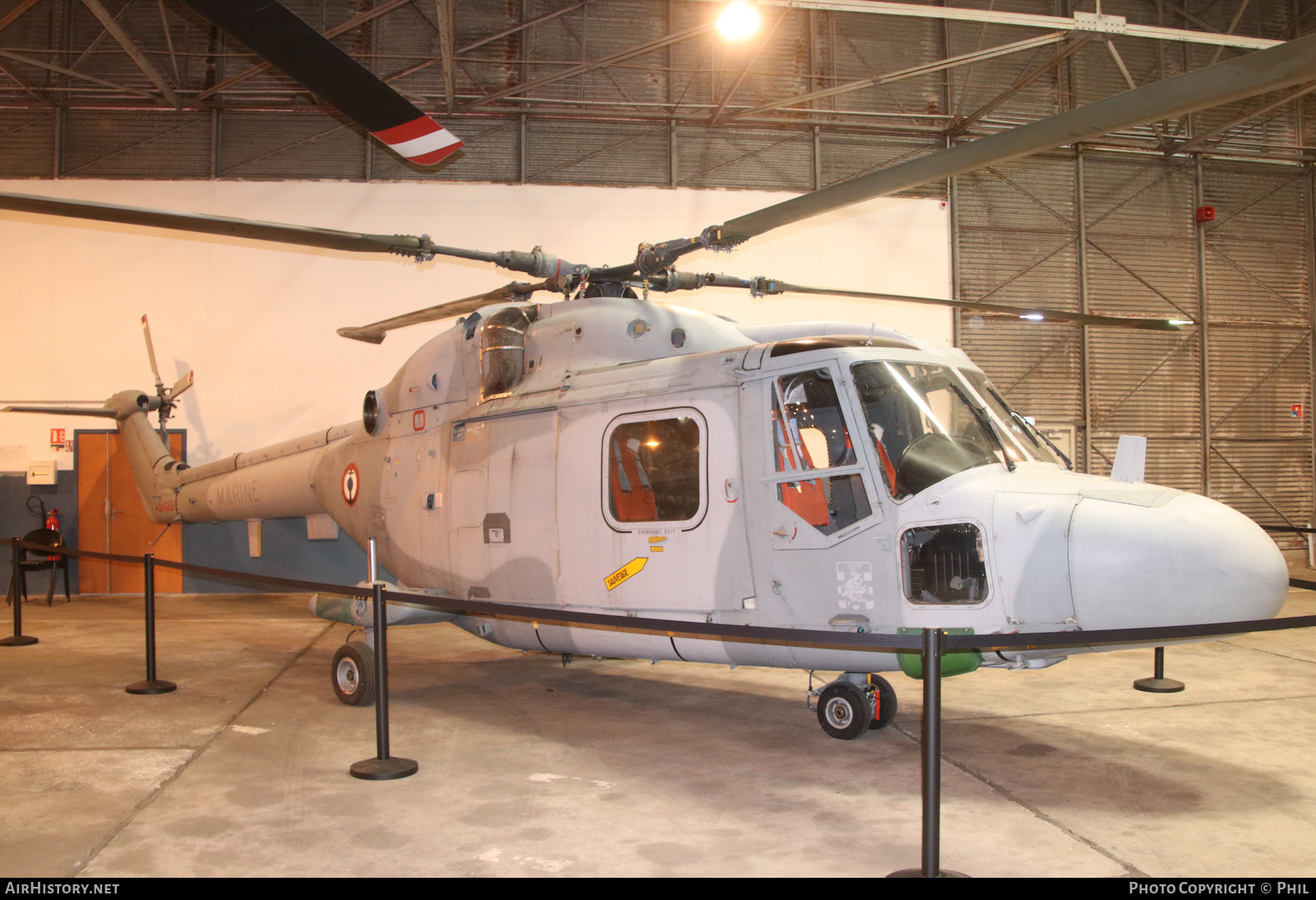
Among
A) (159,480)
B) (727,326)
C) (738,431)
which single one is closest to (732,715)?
(738,431)

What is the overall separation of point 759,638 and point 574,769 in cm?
162

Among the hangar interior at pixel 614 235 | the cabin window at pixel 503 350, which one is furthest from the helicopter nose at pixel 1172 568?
the cabin window at pixel 503 350

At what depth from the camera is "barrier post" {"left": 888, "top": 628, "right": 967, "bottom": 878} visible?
3.27 meters

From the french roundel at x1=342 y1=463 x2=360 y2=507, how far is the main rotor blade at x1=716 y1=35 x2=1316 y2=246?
4.48 meters

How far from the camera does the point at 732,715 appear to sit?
6562 mm

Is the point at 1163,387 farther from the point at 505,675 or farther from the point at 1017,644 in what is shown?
the point at 1017,644

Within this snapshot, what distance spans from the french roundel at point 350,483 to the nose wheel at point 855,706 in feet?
14.5

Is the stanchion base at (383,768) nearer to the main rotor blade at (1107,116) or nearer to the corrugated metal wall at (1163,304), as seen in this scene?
the main rotor blade at (1107,116)

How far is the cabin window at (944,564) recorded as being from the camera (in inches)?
185

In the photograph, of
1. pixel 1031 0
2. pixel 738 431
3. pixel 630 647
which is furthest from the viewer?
pixel 1031 0

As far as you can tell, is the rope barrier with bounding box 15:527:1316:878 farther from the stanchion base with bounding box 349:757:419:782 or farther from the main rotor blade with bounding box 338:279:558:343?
the main rotor blade with bounding box 338:279:558:343

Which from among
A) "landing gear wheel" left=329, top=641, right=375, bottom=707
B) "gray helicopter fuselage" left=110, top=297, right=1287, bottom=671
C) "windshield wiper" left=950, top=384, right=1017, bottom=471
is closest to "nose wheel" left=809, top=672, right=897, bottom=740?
"gray helicopter fuselage" left=110, top=297, right=1287, bottom=671

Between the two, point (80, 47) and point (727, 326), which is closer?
point (727, 326)

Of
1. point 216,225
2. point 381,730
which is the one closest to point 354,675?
point 381,730
